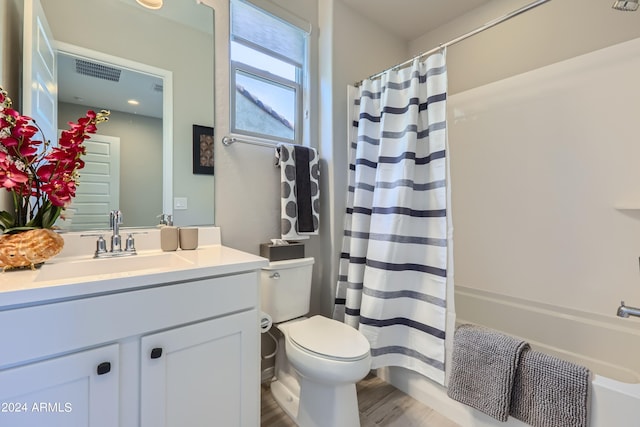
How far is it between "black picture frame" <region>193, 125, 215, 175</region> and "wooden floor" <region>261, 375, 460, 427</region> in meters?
1.34

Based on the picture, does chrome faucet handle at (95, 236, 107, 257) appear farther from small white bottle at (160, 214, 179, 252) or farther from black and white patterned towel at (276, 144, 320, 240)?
black and white patterned towel at (276, 144, 320, 240)

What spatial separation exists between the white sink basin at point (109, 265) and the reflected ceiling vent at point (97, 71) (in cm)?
82

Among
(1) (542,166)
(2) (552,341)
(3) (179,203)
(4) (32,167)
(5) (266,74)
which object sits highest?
(5) (266,74)

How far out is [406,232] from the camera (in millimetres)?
1596

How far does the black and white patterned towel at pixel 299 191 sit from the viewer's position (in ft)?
5.68

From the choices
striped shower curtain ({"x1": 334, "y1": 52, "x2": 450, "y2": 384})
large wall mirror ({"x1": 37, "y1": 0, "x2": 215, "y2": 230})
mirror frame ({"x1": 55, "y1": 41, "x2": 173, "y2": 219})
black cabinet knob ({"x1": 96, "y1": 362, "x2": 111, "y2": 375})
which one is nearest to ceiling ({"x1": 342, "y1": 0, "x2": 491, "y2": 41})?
striped shower curtain ({"x1": 334, "y1": 52, "x2": 450, "y2": 384})

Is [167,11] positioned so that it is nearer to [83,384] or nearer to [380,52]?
[380,52]

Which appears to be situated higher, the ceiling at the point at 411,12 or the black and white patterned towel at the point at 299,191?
the ceiling at the point at 411,12

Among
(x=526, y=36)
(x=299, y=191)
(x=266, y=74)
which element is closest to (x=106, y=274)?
(x=299, y=191)

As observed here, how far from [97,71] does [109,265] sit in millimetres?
873

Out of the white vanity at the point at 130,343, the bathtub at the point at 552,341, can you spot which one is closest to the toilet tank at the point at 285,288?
the white vanity at the point at 130,343

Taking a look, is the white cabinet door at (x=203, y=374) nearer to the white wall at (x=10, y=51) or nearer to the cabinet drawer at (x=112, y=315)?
the cabinet drawer at (x=112, y=315)

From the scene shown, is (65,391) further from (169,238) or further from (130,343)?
(169,238)

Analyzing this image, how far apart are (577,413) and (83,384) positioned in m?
1.64
